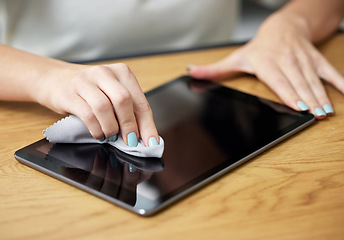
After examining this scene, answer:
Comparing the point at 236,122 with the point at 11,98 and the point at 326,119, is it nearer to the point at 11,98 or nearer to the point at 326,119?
the point at 326,119

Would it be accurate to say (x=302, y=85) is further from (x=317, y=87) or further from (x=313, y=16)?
(x=313, y=16)

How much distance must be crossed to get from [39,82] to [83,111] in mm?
148

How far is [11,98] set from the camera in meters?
0.75

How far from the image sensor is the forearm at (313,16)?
3.07ft

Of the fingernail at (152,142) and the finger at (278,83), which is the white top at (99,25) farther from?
the fingernail at (152,142)

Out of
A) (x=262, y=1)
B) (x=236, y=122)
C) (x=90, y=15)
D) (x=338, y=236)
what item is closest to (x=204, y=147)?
(x=236, y=122)

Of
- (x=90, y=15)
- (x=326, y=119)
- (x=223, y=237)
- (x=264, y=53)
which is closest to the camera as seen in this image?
(x=223, y=237)

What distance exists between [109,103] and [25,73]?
0.22 metres

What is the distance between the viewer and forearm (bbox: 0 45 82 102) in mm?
694

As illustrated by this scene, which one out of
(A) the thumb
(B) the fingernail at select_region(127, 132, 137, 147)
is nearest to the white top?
(A) the thumb

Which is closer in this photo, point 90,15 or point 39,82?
point 39,82

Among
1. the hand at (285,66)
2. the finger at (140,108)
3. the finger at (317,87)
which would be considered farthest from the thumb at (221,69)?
the finger at (140,108)

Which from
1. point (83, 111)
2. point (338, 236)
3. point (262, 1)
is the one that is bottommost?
point (338, 236)

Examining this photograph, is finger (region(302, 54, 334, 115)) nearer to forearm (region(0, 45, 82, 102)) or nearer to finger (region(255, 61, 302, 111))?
finger (region(255, 61, 302, 111))
